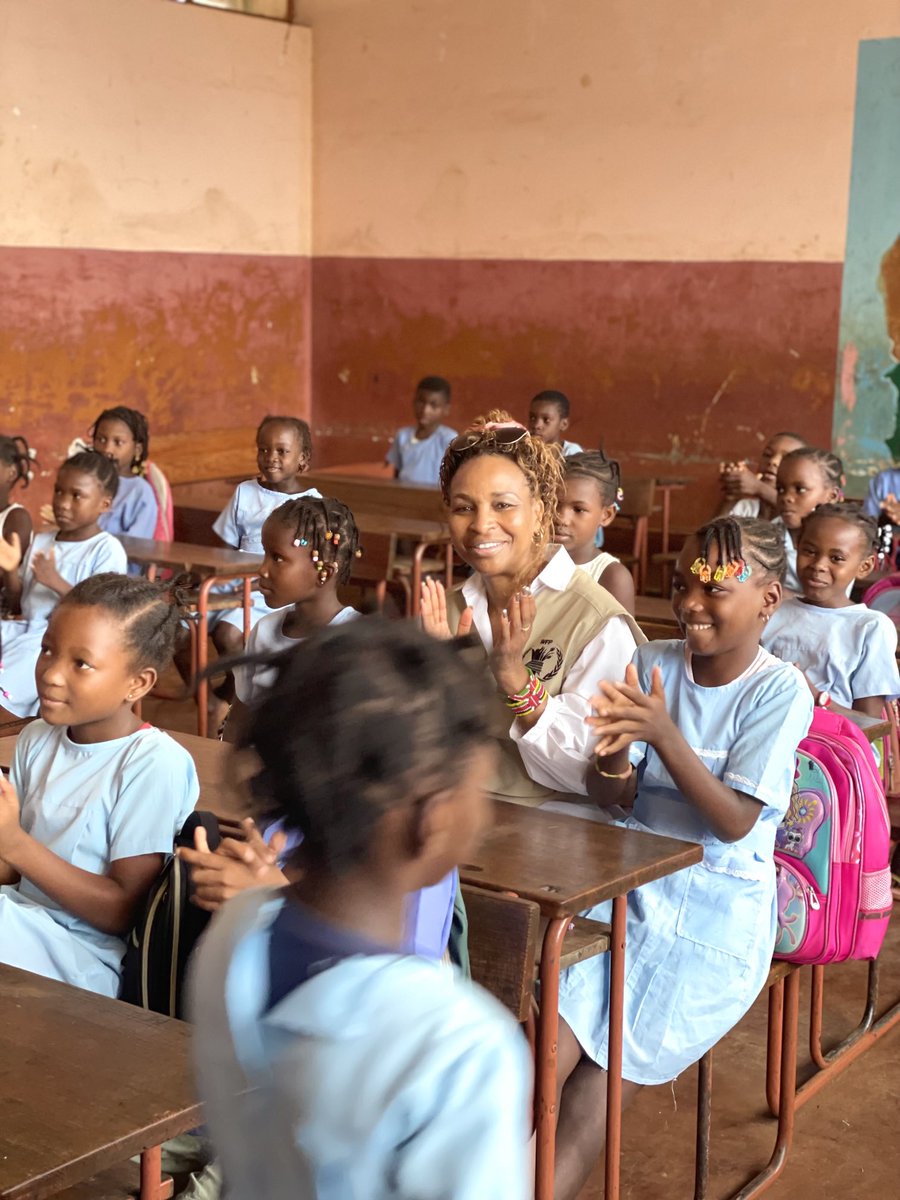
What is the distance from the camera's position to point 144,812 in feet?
6.88

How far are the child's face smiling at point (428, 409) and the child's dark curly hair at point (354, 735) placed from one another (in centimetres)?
698

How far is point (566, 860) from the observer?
2174 mm

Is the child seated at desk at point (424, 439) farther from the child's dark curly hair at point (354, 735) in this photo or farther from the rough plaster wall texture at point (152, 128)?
the child's dark curly hair at point (354, 735)

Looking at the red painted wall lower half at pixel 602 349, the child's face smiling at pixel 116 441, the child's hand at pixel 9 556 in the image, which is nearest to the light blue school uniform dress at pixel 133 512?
the child's face smiling at pixel 116 441

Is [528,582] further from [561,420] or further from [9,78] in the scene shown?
[9,78]

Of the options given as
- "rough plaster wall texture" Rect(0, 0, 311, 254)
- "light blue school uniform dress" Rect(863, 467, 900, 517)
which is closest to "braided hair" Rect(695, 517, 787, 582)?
"light blue school uniform dress" Rect(863, 467, 900, 517)

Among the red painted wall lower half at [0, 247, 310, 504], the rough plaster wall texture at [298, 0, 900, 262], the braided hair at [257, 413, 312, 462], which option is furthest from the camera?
the red painted wall lower half at [0, 247, 310, 504]

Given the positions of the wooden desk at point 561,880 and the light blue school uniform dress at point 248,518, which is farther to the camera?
the light blue school uniform dress at point 248,518

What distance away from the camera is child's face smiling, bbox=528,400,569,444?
7.25 metres

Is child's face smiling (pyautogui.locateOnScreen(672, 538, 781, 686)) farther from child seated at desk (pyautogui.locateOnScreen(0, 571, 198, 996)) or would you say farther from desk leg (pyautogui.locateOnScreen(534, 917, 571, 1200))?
child seated at desk (pyautogui.locateOnScreen(0, 571, 198, 996))

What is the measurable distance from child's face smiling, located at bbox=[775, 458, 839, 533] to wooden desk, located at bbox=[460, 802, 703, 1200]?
8.93 ft

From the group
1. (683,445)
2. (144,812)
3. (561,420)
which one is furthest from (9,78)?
(144,812)

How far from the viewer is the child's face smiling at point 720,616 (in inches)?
94.7

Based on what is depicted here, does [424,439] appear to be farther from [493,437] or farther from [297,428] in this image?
[493,437]
